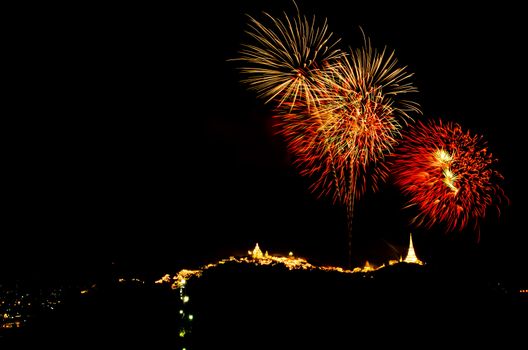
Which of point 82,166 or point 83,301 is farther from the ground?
point 82,166

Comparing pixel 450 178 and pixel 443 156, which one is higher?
pixel 443 156

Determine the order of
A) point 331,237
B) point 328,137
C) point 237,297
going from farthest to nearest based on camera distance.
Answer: point 331,237
point 328,137
point 237,297

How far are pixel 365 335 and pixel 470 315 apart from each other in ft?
10.8

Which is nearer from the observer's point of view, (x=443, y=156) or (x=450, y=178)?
(x=450, y=178)

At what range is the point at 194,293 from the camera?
50.0 feet

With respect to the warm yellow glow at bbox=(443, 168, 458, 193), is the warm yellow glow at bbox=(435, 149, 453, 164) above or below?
above

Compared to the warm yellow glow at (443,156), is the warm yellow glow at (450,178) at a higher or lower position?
lower

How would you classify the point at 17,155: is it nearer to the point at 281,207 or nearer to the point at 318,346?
the point at 281,207

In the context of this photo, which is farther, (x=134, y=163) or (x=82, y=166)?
(x=134, y=163)

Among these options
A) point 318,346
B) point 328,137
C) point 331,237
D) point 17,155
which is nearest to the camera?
point 318,346

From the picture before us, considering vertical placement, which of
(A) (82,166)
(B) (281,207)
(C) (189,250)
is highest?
(A) (82,166)

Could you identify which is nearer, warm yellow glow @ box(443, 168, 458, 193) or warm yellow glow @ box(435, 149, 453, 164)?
warm yellow glow @ box(443, 168, 458, 193)

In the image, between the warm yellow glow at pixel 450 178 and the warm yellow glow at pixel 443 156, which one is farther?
the warm yellow glow at pixel 443 156

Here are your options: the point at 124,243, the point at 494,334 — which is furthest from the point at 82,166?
the point at 494,334
